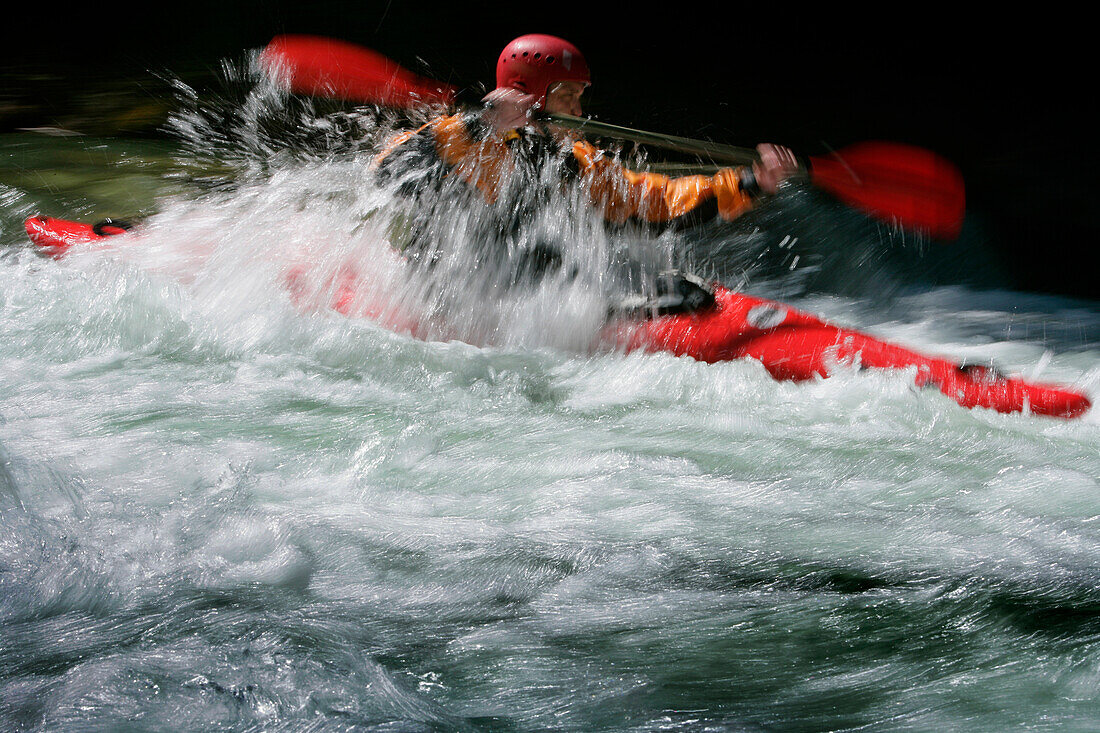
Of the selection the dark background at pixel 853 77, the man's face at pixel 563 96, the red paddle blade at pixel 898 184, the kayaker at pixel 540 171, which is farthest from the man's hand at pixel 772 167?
the dark background at pixel 853 77

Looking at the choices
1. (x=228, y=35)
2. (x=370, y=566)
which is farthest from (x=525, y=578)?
(x=228, y=35)

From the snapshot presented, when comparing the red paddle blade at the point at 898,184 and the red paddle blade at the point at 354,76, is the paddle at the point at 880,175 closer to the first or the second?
the red paddle blade at the point at 898,184

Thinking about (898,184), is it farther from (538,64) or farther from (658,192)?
(538,64)

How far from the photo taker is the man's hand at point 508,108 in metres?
2.79

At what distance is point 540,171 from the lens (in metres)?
2.68

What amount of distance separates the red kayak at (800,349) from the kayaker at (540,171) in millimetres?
310

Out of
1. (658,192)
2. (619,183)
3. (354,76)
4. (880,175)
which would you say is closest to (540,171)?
(619,183)

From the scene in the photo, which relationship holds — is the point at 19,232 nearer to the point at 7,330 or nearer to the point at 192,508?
the point at 7,330

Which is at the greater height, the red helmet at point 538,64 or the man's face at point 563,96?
the red helmet at point 538,64

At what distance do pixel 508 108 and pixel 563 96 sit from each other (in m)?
0.25

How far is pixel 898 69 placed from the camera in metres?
4.51

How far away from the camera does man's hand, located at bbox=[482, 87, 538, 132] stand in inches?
110

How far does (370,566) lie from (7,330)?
7.27 feet

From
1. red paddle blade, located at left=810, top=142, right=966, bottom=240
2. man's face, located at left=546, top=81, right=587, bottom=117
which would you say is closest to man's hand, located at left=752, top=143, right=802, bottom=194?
red paddle blade, located at left=810, top=142, right=966, bottom=240
